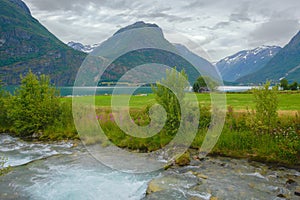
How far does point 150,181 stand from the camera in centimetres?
1096

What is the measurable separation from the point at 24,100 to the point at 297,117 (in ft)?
66.7

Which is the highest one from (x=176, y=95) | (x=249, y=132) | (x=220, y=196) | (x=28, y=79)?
(x=28, y=79)

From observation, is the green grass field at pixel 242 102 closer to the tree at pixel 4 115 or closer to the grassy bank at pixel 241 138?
the grassy bank at pixel 241 138

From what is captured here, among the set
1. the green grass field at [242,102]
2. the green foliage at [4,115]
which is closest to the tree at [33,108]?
the green foliage at [4,115]

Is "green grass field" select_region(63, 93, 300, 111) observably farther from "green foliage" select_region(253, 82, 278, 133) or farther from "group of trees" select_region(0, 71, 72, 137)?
"group of trees" select_region(0, 71, 72, 137)

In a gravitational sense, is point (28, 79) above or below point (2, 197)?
above

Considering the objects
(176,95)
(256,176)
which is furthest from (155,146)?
(256,176)

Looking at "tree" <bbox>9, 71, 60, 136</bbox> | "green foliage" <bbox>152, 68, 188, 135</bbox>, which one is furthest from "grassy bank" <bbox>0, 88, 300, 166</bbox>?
"tree" <bbox>9, 71, 60, 136</bbox>

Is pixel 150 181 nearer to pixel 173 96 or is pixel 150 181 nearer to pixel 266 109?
pixel 173 96

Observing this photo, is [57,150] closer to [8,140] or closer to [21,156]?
[21,156]

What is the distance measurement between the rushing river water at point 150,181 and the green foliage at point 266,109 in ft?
7.70

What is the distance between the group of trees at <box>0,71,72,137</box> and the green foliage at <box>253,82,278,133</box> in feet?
51.2

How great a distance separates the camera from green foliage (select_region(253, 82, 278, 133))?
1323 cm

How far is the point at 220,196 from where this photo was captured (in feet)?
29.6
